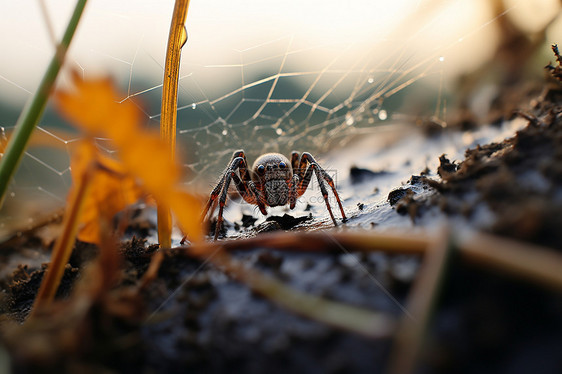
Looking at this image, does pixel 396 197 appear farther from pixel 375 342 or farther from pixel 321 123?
pixel 321 123

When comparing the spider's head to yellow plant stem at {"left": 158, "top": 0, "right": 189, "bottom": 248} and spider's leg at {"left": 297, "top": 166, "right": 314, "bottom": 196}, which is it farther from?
yellow plant stem at {"left": 158, "top": 0, "right": 189, "bottom": 248}

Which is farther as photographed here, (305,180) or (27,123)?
(305,180)

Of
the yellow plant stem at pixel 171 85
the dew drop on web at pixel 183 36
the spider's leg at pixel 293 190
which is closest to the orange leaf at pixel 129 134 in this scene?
the yellow plant stem at pixel 171 85

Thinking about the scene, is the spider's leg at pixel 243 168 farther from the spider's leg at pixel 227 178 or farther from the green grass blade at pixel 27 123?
the green grass blade at pixel 27 123

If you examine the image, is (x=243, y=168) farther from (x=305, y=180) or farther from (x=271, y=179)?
(x=305, y=180)

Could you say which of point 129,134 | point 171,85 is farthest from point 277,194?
point 129,134

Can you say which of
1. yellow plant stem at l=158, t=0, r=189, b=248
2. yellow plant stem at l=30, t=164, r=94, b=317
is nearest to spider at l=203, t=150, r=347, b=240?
yellow plant stem at l=158, t=0, r=189, b=248
